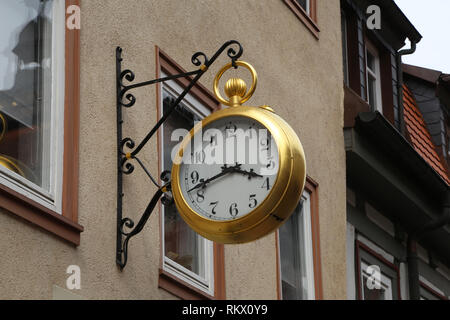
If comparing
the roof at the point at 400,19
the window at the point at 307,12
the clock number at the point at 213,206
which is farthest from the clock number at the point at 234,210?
the roof at the point at 400,19

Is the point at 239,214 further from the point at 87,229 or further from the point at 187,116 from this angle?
the point at 187,116

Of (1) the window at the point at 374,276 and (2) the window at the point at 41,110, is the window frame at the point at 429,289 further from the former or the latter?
(2) the window at the point at 41,110

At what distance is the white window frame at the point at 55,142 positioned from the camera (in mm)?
6996

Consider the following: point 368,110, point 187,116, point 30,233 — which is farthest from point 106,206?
point 368,110

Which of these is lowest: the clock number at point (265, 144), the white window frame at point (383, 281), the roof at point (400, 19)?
the clock number at point (265, 144)

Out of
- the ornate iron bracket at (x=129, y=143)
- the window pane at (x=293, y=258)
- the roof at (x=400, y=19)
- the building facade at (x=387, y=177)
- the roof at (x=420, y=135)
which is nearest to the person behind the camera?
the ornate iron bracket at (x=129, y=143)

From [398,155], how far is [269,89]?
3298 mm

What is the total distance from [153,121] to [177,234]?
0.90 metres

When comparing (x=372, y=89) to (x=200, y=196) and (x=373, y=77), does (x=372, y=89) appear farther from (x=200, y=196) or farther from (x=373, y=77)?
(x=200, y=196)

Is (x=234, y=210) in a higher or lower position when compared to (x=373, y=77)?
lower

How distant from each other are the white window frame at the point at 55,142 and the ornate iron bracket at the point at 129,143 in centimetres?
55

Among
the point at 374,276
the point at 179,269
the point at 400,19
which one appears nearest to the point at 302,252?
the point at 179,269

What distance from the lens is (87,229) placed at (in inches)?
296

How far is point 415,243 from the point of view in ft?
49.6
